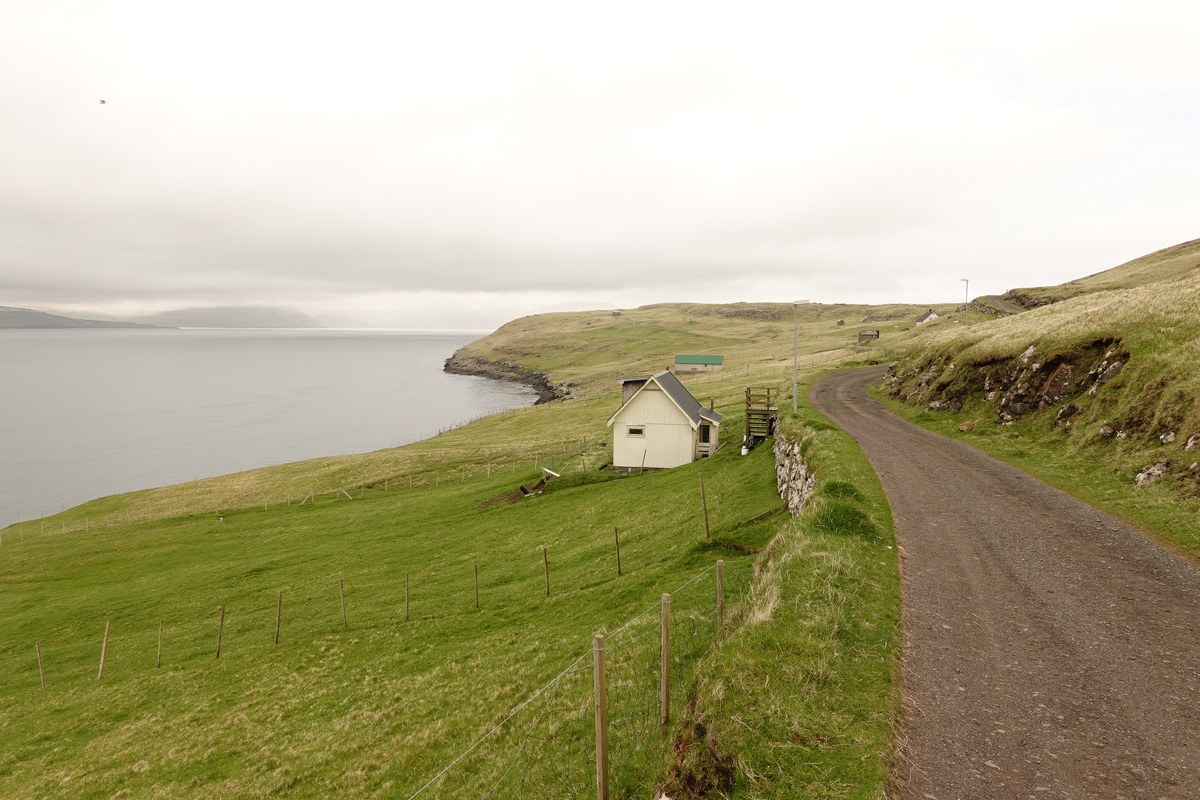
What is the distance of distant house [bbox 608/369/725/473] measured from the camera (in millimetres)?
49375

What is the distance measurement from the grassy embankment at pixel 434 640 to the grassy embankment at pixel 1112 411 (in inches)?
335

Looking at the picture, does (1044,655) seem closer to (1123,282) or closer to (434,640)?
(434,640)

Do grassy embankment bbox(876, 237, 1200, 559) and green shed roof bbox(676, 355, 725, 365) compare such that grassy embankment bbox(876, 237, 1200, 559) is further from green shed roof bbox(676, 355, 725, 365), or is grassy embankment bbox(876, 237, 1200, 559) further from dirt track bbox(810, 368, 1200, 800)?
green shed roof bbox(676, 355, 725, 365)

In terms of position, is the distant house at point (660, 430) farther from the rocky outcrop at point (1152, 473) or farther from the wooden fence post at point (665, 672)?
the wooden fence post at point (665, 672)

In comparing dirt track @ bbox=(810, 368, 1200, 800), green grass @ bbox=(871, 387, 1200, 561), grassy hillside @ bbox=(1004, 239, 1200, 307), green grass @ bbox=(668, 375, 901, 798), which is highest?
grassy hillside @ bbox=(1004, 239, 1200, 307)

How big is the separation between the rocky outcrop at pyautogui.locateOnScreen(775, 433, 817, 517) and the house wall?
15.6 metres

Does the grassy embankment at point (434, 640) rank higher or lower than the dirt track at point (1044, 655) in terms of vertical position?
lower

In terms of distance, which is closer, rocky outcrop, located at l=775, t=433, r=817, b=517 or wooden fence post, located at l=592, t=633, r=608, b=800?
wooden fence post, located at l=592, t=633, r=608, b=800

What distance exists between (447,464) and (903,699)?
6510 cm

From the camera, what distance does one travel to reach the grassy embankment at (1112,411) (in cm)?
1891

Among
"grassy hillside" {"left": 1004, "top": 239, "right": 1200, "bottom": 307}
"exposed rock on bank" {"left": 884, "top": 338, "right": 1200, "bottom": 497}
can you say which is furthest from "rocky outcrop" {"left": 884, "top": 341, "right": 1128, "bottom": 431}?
"grassy hillside" {"left": 1004, "top": 239, "right": 1200, "bottom": 307}

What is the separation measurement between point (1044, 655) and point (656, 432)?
38.9 m

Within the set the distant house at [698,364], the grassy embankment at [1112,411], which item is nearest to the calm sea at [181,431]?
the distant house at [698,364]

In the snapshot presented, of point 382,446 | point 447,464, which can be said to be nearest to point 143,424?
point 382,446
